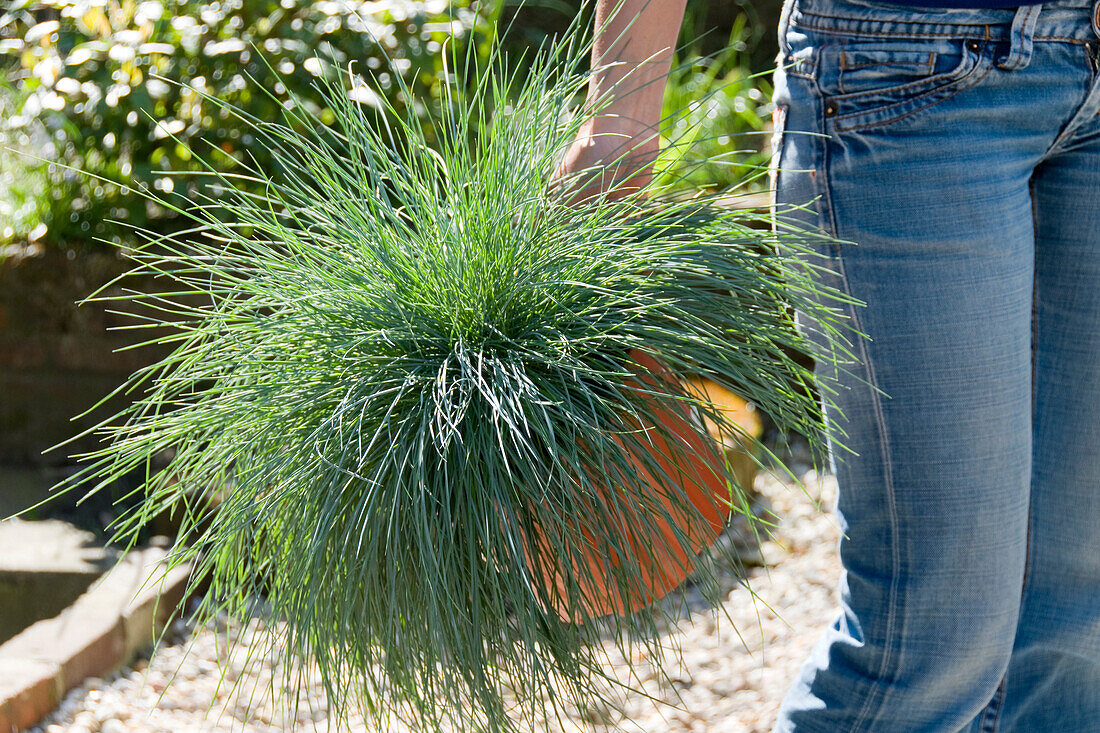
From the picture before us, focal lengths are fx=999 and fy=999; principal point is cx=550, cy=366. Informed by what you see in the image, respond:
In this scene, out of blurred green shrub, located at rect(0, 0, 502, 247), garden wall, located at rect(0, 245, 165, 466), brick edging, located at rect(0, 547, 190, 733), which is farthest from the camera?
garden wall, located at rect(0, 245, 165, 466)

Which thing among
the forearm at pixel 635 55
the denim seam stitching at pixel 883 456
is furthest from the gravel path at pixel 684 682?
the forearm at pixel 635 55

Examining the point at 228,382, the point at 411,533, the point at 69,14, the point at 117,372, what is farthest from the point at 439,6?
the point at 411,533

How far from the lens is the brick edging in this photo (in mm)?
1708

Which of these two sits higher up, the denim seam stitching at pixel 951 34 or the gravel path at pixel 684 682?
the denim seam stitching at pixel 951 34

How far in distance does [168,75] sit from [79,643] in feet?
5.11

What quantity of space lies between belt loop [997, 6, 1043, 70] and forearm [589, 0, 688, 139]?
12.9 inches

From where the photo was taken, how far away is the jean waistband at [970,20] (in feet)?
→ 3.23

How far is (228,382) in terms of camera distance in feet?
3.30

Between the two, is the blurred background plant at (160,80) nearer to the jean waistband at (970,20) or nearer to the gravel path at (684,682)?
the gravel path at (684,682)

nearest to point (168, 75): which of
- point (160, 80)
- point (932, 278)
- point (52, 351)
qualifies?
point (160, 80)

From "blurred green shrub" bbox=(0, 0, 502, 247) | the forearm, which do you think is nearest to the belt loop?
the forearm

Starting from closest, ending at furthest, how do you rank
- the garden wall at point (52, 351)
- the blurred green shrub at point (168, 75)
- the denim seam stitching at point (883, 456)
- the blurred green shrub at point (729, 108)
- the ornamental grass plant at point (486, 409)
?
1. the ornamental grass plant at point (486, 409)
2. the denim seam stitching at point (883, 456)
3. the blurred green shrub at point (168, 75)
4. the garden wall at point (52, 351)
5. the blurred green shrub at point (729, 108)

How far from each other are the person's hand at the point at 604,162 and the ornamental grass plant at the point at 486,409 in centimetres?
3

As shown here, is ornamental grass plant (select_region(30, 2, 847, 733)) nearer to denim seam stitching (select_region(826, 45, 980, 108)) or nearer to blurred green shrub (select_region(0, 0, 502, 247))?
denim seam stitching (select_region(826, 45, 980, 108))
